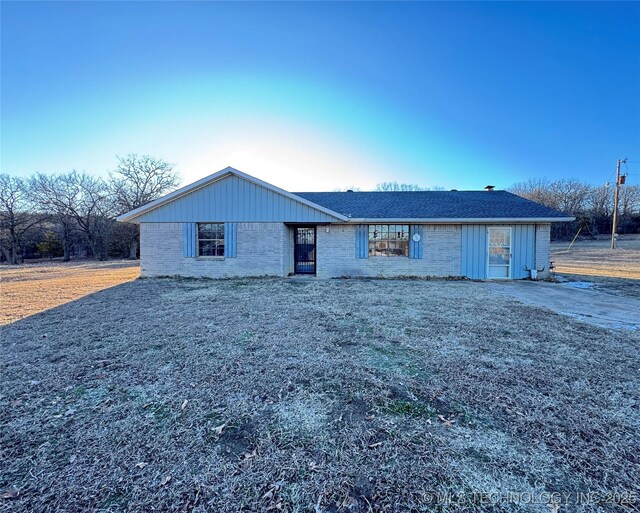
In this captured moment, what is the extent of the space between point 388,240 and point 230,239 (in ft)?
21.3

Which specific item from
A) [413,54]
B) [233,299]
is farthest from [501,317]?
[413,54]

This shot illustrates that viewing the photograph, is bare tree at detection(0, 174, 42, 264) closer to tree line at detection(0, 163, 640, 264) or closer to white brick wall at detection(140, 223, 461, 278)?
tree line at detection(0, 163, 640, 264)

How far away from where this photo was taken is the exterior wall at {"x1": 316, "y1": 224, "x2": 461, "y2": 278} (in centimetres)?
1126

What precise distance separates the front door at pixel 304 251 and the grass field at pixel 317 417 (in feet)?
25.9

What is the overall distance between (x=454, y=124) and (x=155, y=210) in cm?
1708

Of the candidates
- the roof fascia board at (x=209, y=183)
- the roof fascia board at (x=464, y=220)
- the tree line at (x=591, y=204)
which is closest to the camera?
the roof fascia board at (x=464, y=220)

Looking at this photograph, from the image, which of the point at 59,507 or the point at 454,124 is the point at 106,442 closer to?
the point at 59,507

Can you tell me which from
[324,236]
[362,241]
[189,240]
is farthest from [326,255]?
[189,240]

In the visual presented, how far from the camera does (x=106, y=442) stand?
86.4 inches

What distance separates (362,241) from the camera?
38.0ft

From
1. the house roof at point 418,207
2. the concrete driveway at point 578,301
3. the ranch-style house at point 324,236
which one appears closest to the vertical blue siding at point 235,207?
the ranch-style house at point 324,236

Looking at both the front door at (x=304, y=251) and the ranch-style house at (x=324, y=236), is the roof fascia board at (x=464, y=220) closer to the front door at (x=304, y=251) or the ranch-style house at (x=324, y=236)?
the ranch-style house at (x=324, y=236)

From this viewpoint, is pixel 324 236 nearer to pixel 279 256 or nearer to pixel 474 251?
pixel 279 256

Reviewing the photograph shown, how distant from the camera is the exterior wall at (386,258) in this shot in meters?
11.3
